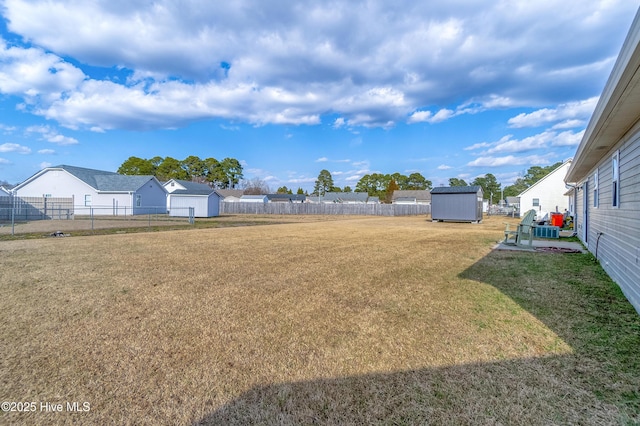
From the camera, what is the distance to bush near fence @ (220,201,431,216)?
42938mm

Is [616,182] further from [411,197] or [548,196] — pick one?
[411,197]

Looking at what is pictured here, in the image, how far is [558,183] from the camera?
33469mm

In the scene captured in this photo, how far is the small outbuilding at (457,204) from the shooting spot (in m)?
23.0

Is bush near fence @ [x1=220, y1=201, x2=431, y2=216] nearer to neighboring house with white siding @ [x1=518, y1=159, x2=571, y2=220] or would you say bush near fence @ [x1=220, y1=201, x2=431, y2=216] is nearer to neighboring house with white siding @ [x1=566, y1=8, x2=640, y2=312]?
neighboring house with white siding @ [x1=518, y1=159, x2=571, y2=220]

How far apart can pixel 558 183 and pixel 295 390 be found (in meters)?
40.0

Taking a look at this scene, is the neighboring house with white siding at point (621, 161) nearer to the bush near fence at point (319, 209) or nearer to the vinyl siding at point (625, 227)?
the vinyl siding at point (625, 227)

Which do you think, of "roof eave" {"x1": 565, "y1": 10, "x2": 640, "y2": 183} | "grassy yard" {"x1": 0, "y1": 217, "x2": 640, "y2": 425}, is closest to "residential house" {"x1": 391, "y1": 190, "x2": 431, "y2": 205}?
"roof eave" {"x1": 565, "y1": 10, "x2": 640, "y2": 183}

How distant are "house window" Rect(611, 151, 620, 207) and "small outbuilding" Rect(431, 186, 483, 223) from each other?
17062 millimetres

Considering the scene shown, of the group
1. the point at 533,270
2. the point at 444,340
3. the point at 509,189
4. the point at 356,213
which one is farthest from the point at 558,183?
the point at 509,189

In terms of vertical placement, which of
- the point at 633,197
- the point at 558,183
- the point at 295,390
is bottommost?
the point at 295,390

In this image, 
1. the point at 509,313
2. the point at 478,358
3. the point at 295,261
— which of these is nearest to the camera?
the point at 478,358

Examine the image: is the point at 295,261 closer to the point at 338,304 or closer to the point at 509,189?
the point at 338,304

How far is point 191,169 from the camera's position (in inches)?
2788

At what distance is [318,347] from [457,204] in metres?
22.9
